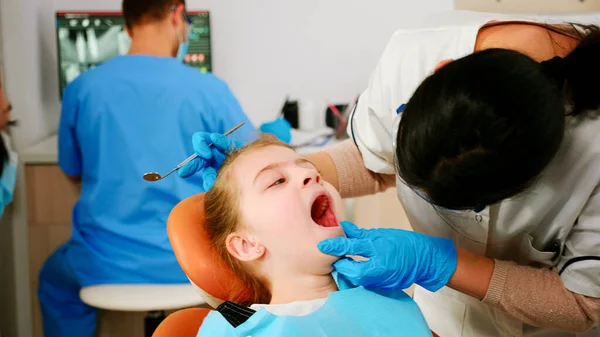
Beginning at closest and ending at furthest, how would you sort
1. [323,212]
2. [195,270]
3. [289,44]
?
1. [195,270]
2. [323,212]
3. [289,44]

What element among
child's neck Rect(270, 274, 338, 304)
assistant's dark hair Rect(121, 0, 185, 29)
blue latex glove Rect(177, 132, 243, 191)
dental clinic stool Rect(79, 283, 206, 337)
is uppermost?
assistant's dark hair Rect(121, 0, 185, 29)

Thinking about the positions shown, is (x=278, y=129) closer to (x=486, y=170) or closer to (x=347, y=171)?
(x=347, y=171)

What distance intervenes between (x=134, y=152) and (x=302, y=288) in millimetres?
1035

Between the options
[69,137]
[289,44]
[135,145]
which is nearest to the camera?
[135,145]

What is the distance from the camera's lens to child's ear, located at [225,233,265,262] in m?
1.18

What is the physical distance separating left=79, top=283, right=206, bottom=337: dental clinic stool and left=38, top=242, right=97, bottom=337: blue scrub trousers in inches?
8.1

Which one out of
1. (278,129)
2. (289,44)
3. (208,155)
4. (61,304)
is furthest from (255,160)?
(289,44)

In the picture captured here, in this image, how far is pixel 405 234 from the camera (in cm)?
111

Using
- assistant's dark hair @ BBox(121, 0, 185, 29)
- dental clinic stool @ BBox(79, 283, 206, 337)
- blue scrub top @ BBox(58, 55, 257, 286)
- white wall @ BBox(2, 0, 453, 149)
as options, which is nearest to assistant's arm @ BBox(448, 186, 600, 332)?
dental clinic stool @ BBox(79, 283, 206, 337)

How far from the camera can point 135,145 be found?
6.51 feet

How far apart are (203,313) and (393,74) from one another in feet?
2.15

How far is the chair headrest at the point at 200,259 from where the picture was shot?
44.3 inches

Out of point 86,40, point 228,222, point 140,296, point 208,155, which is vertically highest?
point 86,40

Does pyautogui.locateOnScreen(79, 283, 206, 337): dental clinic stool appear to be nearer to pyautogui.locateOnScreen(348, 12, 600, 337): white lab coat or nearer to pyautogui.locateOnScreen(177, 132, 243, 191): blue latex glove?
pyautogui.locateOnScreen(177, 132, 243, 191): blue latex glove
